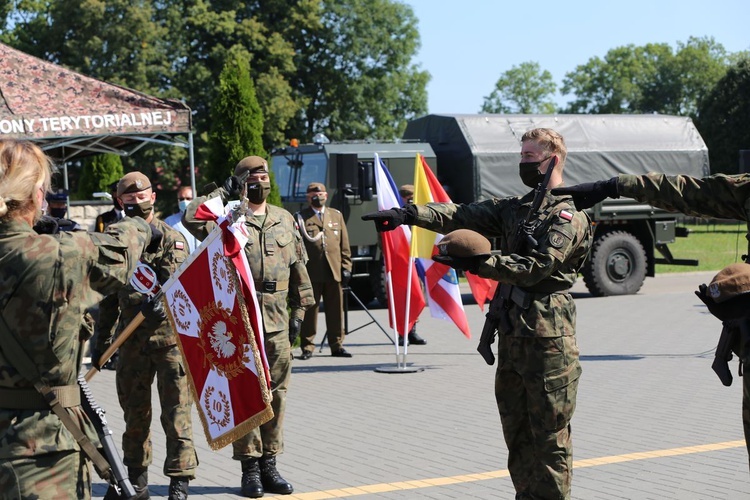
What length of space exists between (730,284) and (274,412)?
3261mm

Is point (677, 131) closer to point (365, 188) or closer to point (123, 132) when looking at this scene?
point (365, 188)

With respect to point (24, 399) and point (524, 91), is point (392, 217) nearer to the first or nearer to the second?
point (24, 399)

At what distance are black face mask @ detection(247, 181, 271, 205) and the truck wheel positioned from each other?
483 inches

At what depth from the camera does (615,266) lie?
60.3ft

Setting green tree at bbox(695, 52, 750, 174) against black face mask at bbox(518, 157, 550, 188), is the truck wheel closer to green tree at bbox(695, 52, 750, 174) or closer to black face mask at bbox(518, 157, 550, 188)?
black face mask at bbox(518, 157, 550, 188)

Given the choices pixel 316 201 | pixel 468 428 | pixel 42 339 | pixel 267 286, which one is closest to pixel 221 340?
pixel 267 286

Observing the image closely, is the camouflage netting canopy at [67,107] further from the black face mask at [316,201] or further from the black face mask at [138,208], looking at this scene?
the black face mask at [138,208]

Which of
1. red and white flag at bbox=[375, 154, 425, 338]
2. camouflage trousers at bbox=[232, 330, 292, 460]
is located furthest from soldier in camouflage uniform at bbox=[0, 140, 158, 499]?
red and white flag at bbox=[375, 154, 425, 338]

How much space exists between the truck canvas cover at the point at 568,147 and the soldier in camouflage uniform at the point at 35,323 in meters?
14.4

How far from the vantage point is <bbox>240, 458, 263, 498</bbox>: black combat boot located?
6.30 meters

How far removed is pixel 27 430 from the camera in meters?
3.35

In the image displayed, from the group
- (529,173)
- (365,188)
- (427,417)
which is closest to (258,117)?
(365,188)

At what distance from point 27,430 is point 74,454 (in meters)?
0.18

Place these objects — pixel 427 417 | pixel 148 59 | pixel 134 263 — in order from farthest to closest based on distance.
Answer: pixel 148 59 → pixel 427 417 → pixel 134 263
